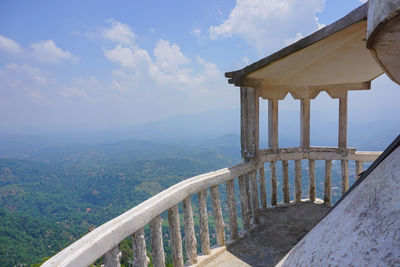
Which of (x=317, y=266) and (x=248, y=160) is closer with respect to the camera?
(x=317, y=266)

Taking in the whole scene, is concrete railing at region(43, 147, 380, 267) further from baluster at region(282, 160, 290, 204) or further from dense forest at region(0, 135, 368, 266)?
dense forest at region(0, 135, 368, 266)

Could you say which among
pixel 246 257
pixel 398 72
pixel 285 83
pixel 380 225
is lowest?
pixel 246 257

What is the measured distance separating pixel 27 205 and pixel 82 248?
128 m

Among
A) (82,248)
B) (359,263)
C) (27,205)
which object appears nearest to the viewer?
(359,263)

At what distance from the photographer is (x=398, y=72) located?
73.6 inches

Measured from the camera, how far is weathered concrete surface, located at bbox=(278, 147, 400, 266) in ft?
3.51

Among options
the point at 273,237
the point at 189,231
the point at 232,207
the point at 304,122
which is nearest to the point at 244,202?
the point at 232,207

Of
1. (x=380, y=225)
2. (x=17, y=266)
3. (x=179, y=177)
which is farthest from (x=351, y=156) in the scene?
(x=179, y=177)

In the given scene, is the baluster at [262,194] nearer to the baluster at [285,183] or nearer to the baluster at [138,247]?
the baluster at [285,183]

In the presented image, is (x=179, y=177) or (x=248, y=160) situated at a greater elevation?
(x=248, y=160)

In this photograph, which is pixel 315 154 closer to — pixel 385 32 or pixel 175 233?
pixel 175 233

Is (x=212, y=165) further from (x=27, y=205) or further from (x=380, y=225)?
(x=380, y=225)

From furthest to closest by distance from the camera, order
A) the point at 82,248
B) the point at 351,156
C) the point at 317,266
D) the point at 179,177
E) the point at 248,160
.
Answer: the point at 179,177 → the point at 351,156 → the point at 248,160 → the point at 82,248 → the point at 317,266

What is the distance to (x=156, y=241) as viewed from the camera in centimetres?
277
